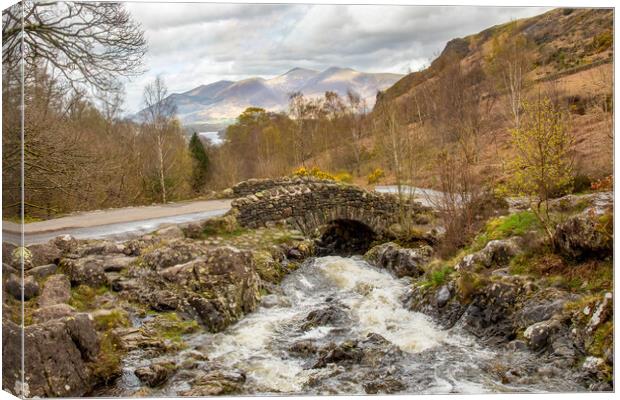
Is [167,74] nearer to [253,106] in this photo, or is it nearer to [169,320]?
[253,106]

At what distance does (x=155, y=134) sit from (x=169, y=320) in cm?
660

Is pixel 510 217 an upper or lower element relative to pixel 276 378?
upper

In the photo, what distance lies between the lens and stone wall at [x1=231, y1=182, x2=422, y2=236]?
1483 cm

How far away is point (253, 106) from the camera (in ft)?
30.9

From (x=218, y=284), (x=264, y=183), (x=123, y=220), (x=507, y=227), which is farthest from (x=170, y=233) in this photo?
(x=507, y=227)

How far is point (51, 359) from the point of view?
6605 millimetres

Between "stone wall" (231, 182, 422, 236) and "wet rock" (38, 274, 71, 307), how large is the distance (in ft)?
21.2

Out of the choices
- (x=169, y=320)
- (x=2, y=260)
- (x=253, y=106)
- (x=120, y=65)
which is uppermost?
(x=120, y=65)

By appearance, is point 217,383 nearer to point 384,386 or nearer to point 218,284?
point 384,386

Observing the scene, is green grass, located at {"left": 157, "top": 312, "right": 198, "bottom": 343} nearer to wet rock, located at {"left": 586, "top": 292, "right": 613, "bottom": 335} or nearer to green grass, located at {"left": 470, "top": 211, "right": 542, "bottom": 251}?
wet rock, located at {"left": 586, "top": 292, "right": 613, "bottom": 335}

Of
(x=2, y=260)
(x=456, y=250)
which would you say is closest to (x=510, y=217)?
(x=456, y=250)

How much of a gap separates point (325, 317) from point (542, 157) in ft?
13.3

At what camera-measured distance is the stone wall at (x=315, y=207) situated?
48.6 ft

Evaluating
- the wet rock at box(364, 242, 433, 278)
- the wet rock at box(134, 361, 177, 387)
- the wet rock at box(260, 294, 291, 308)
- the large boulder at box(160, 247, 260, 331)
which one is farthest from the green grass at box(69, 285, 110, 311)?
the wet rock at box(364, 242, 433, 278)
